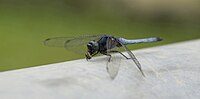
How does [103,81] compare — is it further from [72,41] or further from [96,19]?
[96,19]

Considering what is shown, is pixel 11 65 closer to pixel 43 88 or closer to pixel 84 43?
pixel 84 43

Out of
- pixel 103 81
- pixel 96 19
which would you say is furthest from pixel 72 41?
pixel 96 19

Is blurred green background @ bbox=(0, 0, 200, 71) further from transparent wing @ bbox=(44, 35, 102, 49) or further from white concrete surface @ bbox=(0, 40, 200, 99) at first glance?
white concrete surface @ bbox=(0, 40, 200, 99)

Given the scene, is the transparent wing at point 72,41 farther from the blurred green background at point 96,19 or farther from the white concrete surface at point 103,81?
the blurred green background at point 96,19

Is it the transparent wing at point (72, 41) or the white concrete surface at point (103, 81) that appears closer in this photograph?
the white concrete surface at point (103, 81)

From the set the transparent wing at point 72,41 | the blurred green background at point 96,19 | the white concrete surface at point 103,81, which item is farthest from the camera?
the blurred green background at point 96,19

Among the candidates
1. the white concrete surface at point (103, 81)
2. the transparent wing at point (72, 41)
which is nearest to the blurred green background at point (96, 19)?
the transparent wing at point (72, 41)

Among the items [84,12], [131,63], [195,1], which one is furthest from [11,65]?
[131,63]
